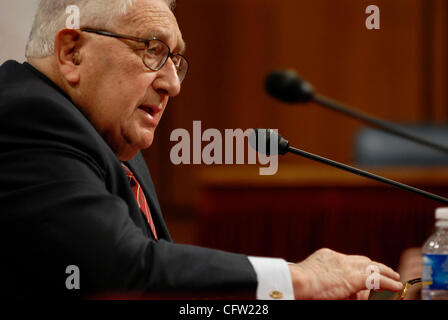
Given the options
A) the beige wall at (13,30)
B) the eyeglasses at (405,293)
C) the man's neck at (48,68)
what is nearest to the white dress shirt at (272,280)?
the eyeglasses at (405,293)

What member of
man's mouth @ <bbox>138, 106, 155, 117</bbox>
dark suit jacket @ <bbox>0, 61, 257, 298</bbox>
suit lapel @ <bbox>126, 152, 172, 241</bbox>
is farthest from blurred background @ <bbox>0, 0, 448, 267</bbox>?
dark suit jacket @ <bbox>0, 61, 257, 298</bbox>

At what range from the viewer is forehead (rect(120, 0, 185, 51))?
122 centimetres

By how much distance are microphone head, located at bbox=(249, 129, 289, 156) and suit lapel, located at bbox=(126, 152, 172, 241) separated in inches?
13.5

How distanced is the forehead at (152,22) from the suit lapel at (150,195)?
36cm

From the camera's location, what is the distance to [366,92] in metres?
4.42

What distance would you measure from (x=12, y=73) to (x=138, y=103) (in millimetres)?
248

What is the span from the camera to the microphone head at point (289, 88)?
4.67 ft

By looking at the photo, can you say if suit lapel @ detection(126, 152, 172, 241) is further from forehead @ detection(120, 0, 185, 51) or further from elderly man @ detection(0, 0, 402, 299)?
forehead @ detection(120, 0, 185, 51)

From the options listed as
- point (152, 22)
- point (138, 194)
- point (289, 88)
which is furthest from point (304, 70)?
point (152, 22)

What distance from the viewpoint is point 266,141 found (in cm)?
123

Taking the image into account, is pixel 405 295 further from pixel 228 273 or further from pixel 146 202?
pixel 146 202

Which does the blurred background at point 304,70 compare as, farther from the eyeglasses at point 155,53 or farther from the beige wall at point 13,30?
the eyeglasses at point 155,53
